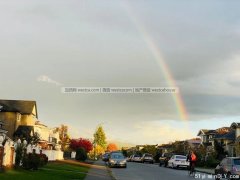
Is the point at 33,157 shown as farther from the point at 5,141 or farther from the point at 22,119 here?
the point at 22,119

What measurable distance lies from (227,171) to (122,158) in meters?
20.7

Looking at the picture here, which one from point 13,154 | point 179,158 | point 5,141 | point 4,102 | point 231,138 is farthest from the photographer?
point 231,138

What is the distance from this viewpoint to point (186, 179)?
2672cm

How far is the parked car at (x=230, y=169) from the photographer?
24.1 meters

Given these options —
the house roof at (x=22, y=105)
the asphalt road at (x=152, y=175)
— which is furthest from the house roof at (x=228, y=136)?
the asphalt road at (x=152, y=175)

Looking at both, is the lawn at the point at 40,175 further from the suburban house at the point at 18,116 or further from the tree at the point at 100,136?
the tree at the point at 100,136

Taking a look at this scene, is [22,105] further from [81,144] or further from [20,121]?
[81,144]

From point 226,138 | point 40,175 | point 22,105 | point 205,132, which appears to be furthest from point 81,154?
point 205,132

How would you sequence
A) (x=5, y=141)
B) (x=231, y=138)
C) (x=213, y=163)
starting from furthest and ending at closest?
(x=231, y=138), (x=213, y=163), (x=5, y=141)

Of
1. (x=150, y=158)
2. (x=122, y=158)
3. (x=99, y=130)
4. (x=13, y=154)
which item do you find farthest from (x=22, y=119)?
(x=99, y=130)

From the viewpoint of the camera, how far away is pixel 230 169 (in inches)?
971

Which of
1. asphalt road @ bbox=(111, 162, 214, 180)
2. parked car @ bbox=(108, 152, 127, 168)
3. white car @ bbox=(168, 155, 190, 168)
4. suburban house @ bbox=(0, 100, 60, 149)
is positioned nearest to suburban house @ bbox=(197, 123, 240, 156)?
white car @ bbox=(168, 155, 190, 168)

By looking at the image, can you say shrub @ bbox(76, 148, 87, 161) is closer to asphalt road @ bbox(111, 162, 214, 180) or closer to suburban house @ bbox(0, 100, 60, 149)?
suburban house @ bbox(0, 100, 60, 149)

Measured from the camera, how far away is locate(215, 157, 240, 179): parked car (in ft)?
79.0
